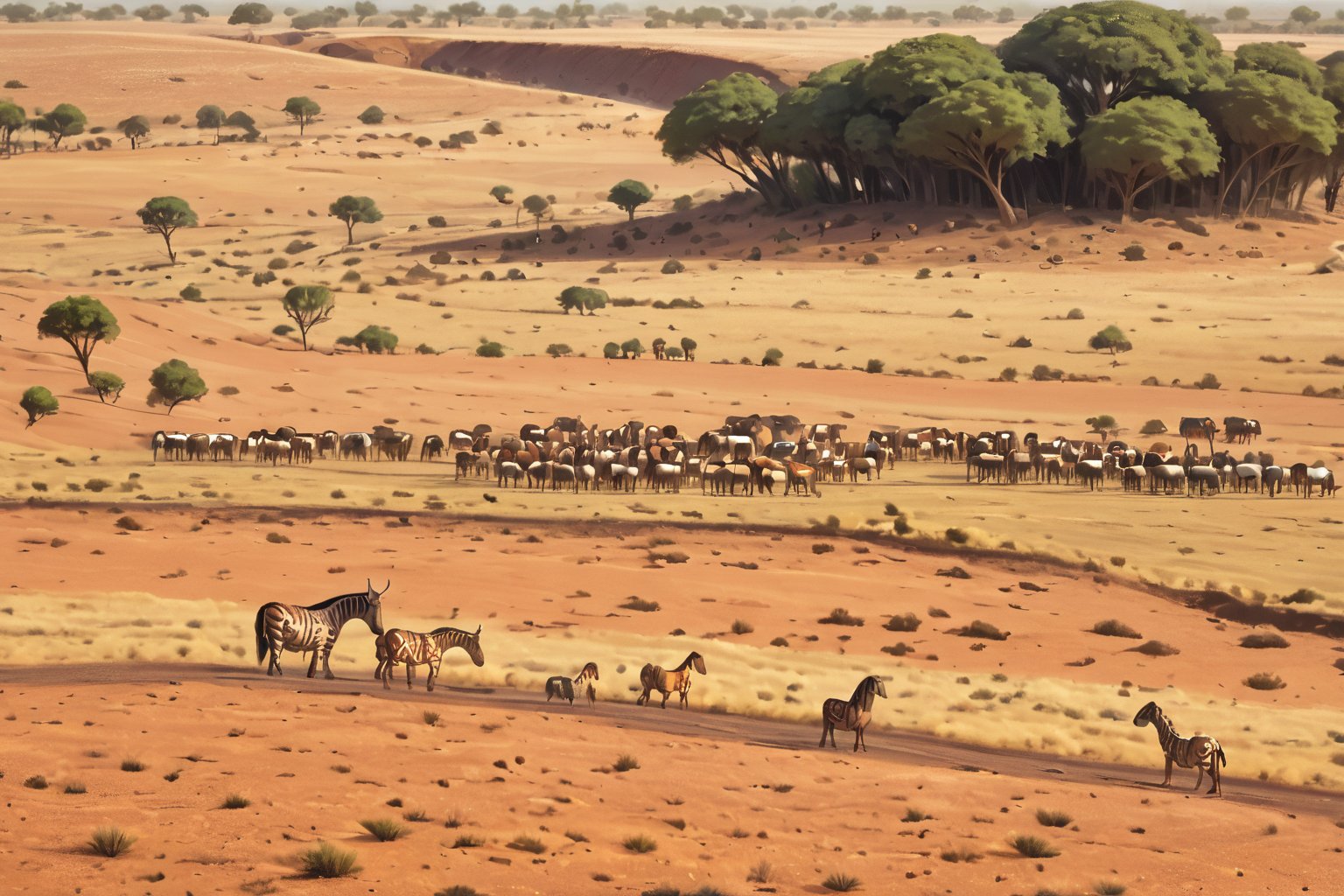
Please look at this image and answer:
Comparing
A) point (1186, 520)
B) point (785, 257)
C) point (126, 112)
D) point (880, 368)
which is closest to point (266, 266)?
point (785, 257)

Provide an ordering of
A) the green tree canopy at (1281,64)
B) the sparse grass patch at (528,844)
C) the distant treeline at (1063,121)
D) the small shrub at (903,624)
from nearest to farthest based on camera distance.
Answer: the sparse grass patch at (528,844) < the small shrub at (903,624) < the distant treeline at (1063,121) < the green tree canopy at (1281,64)

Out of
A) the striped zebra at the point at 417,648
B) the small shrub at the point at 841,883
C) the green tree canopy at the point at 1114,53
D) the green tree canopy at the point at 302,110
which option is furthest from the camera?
the green tree canopy at the point at 302,110

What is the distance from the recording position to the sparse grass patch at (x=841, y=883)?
59.1ft

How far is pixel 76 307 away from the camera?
64.2 meters

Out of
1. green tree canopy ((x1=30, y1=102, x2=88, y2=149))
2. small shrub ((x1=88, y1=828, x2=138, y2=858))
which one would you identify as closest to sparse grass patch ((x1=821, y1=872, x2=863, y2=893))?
small shrub ((x1=88, y1=828, x2=138, y2=858))

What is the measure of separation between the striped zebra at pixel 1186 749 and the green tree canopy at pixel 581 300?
72257mm

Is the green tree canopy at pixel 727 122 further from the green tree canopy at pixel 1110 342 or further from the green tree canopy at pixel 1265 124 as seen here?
the green tree canopy at pixel 1110 342

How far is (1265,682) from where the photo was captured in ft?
109

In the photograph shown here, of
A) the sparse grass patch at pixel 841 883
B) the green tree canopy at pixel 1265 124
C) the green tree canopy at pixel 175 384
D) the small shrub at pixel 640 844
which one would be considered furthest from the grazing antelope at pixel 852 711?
the green tree canopy at pixel 1265 124

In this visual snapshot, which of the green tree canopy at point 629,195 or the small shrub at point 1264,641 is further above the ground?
the green tree canopy at point 629,195

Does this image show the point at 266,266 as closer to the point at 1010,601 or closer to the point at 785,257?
the point at 785,257

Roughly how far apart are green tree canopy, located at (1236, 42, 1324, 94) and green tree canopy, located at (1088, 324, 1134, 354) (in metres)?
40.7

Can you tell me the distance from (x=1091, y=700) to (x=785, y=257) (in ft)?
274

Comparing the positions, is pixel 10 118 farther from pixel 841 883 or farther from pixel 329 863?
pixel 841 883
